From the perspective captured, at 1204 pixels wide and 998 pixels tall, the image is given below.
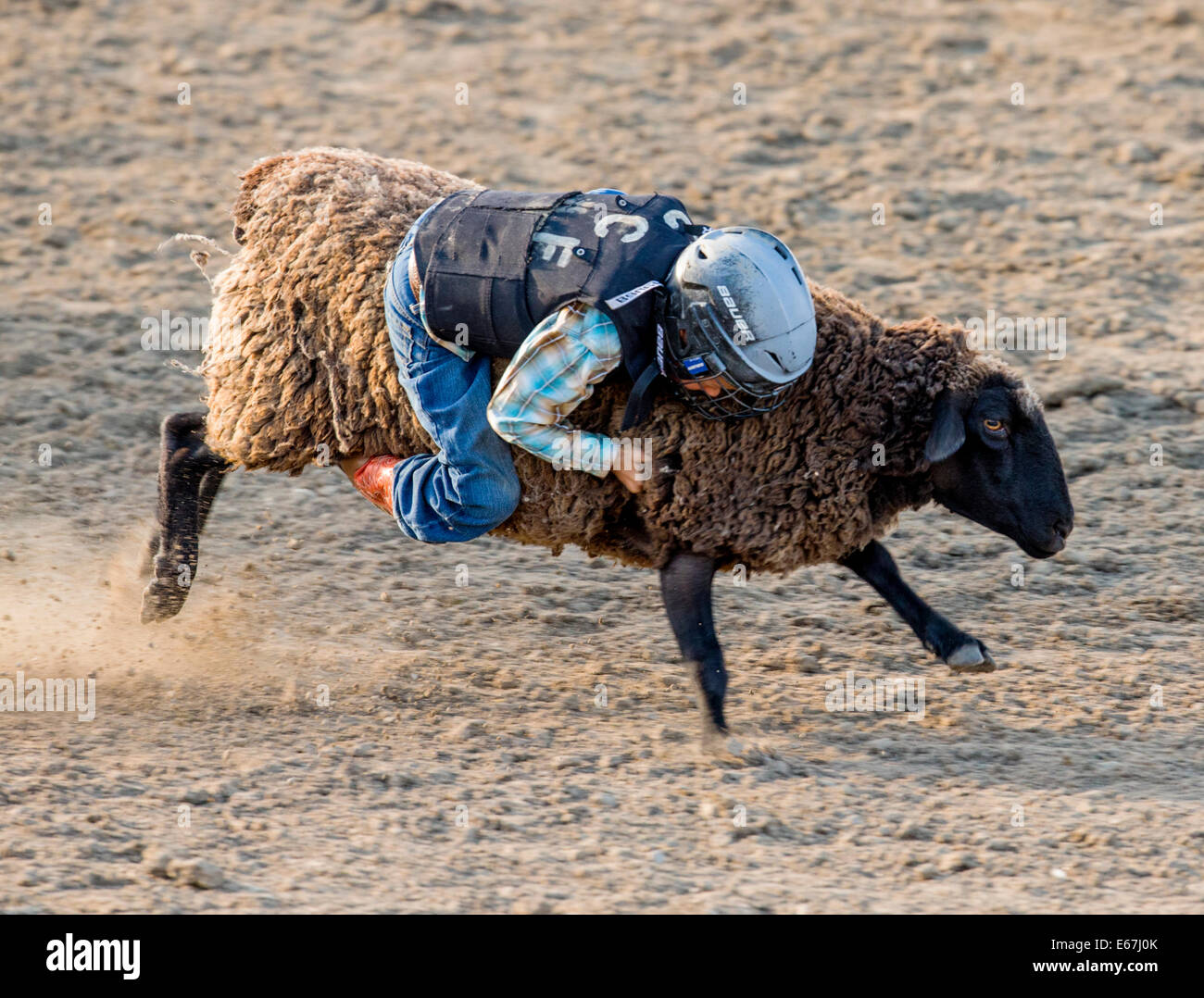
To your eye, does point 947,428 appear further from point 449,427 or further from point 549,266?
point 449,427

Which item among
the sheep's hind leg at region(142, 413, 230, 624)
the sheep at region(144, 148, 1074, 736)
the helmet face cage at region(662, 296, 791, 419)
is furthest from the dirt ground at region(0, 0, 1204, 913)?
the helmet face cage at region(662, 296, 791, 419)

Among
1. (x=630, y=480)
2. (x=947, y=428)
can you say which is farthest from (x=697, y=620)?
(x=947, y=428)

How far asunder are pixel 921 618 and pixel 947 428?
31.6 inches

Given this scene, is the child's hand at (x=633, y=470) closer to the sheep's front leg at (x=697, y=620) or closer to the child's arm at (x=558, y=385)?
the child's arm at (x=558, y=385)

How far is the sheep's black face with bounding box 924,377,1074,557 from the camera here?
15.7ft

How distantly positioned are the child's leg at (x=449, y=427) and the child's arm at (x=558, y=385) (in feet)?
0.49

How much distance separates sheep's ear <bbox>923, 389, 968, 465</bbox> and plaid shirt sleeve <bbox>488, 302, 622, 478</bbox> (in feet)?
3.32

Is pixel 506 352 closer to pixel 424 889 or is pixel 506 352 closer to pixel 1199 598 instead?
pixel 424 889

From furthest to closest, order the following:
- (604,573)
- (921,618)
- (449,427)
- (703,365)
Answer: (604,573)
(921,618)
(449,427)
(703,365)

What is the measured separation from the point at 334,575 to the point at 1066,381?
3.70 m

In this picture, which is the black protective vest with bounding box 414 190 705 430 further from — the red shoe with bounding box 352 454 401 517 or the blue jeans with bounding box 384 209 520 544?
the red shoe with bounding box 352 454 401 517

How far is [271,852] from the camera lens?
4312 mm

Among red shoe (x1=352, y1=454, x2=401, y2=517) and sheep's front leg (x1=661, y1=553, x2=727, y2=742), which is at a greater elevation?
red shoe (x1=352, y1=454, x2=401, y2=517)

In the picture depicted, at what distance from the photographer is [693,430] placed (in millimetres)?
4754
